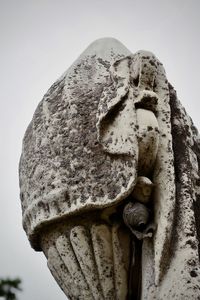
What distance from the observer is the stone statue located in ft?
5.63

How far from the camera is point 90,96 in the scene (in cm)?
202

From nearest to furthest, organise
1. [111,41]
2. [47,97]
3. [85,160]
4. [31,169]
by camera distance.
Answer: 1. [85,160]
2. [31,169]
3. [47,97]
4. [111,41]

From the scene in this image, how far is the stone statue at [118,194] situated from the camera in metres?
1.72

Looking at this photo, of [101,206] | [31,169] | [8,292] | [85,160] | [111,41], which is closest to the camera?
[101,206]

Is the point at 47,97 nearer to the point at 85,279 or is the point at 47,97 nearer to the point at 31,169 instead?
the point at 31,169

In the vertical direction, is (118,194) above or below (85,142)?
below

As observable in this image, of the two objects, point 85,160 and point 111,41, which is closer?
point 85,160

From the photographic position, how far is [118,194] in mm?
1724

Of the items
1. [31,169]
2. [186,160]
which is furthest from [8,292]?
[186,160]

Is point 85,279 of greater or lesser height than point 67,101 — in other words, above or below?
below

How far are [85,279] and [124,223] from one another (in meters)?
0.25

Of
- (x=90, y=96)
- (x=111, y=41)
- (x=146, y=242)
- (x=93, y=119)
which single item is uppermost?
(x=111, y=41)

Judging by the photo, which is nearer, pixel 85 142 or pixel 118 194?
pixel 118 194

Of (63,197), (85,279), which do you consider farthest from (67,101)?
(85,279)
